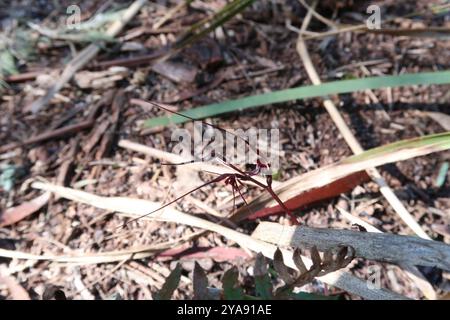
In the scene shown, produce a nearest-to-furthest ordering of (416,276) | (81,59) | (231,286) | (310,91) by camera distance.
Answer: (231,286) < (416,276) < (310,91) < (81,59)

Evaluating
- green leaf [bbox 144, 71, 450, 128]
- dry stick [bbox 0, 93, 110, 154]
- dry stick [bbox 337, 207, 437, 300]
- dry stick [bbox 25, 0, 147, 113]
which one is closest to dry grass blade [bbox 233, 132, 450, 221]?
dry stick [bbox 337, 207, 437, 300]

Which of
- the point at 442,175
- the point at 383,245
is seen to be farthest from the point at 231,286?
the point at 442,175

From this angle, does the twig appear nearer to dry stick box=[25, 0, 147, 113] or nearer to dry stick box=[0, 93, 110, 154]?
dry stick box=[25, 0, 147, 113]

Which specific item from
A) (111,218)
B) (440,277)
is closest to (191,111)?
(111,218)

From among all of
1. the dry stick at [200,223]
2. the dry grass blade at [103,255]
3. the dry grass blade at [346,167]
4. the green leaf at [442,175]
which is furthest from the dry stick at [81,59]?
the green leaf at [442,175]

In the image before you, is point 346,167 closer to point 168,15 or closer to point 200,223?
point 200,223

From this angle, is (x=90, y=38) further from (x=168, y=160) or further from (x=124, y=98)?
(x=168, y=160)
